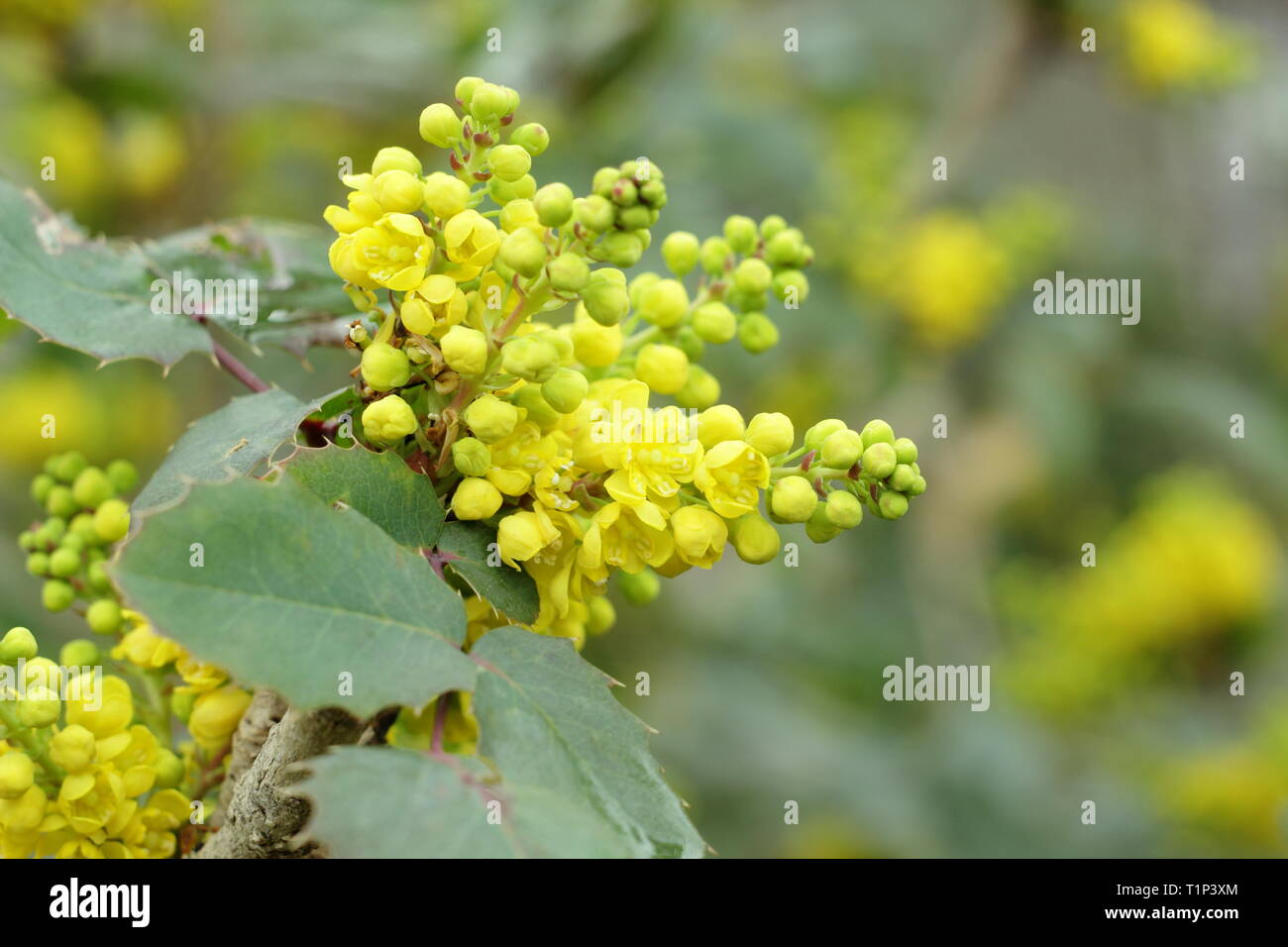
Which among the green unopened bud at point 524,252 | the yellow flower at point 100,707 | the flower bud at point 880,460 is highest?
the green unopened bud at point 524,252

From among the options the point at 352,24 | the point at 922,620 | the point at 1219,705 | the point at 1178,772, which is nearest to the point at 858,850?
the point at 922,620

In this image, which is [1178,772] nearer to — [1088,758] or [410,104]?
[1088,758]

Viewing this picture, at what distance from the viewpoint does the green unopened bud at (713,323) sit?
936 millimetres

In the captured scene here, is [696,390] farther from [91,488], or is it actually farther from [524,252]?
[91,488]

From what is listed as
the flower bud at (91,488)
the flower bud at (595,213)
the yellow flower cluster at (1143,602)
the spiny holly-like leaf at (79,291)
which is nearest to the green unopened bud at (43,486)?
the flower bud at (91,488)

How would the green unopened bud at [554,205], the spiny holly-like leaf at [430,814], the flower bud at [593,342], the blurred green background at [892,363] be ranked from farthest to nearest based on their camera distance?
the blurred green background at [892,363] < the flower bud at [593,342] < the green unopened bud at [554,205] < the spiny holly-like leaf at [430,814]

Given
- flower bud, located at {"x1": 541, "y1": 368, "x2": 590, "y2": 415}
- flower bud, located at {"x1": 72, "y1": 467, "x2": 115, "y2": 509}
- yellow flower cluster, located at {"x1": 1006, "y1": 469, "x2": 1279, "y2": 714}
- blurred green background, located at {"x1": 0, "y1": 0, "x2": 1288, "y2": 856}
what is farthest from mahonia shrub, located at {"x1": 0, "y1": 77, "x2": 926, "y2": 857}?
yellow flower cluster, located at {"x1": 1006, "y1": 469, "x2": 1279, "y2": 714}

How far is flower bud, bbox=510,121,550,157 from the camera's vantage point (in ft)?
2.74

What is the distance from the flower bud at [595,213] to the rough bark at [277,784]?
369 mm

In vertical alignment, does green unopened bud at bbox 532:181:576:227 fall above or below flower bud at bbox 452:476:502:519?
above

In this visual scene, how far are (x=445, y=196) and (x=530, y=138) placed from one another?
3.7 inches

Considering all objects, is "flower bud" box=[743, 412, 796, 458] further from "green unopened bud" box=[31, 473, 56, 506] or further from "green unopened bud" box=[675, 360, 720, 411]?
"green unopened bud" box=[31, 473, 56, 506]

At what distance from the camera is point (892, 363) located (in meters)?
3.10

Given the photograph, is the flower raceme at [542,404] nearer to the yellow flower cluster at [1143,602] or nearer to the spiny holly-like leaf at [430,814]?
the spiny holly-like leaf at [430,814]
